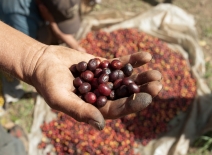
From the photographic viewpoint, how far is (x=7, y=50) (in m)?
2.84

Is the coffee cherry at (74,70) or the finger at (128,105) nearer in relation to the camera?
the finger at (128,105)

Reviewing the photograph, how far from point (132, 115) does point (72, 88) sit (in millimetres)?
1858

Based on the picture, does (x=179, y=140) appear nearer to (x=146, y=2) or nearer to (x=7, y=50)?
(x=7, y=50)

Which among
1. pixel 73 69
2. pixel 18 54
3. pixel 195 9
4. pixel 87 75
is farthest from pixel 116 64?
pixel 195 9

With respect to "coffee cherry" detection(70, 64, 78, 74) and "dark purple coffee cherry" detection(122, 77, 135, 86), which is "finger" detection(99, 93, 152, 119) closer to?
"dark purple coffee cherry" detection(122, 77, 135, 86)

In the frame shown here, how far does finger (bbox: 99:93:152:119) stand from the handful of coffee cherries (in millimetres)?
100

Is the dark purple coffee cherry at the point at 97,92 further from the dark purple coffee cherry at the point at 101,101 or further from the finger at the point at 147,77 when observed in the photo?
the finger at the point at 147,77

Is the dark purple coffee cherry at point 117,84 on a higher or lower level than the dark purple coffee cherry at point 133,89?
lower

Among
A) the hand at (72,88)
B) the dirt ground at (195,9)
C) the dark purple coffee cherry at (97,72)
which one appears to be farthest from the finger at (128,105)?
the dirt ground at (195,9)

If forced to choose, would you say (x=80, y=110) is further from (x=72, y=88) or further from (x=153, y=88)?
(x=153, y=88)

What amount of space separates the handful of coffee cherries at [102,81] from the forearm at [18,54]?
1.38 ft

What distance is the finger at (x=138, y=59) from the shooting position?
9.03ft

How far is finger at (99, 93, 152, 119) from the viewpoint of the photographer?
7.32 feet

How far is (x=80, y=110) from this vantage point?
2189 millimetres
